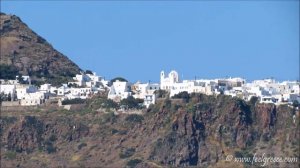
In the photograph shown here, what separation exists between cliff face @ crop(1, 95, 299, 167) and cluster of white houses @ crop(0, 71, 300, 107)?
6629mm

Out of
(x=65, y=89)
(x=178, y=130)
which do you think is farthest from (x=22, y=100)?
(x=178, y=130)

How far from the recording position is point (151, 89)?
173 meters

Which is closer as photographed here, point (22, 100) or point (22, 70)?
point (22, 100)

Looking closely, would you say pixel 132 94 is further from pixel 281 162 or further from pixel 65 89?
pixel 281 162

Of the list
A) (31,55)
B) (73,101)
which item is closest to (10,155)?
(73,101)

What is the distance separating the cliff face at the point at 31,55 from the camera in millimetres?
179125

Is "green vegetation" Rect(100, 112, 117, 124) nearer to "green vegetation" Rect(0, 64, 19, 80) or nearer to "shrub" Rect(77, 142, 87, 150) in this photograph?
"shrub" Rect(77, 142, 87, 150)

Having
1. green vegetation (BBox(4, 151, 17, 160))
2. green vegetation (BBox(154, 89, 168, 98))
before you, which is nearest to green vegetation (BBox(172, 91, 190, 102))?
green vegetation (BBox(154, 89, 168, 98))

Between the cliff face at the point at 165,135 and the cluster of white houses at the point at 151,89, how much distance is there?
21.7ft

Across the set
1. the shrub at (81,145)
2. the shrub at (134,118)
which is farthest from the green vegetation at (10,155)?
the shrub at (134,118)

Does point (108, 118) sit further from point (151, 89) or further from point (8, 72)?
point (8, 72)

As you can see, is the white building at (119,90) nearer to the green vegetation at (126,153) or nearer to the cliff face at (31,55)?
the cliff face at (31,55)

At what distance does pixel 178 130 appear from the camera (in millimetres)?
153000

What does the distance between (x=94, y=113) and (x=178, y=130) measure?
10.2m
